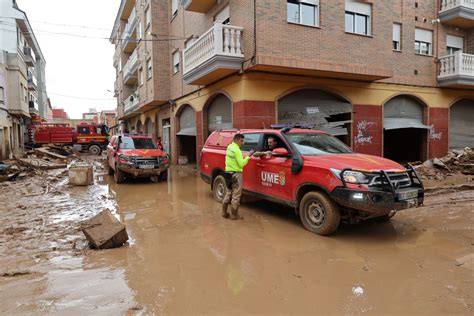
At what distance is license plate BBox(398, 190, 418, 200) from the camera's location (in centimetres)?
499

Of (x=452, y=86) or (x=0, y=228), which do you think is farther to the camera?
(x=452, y=86)

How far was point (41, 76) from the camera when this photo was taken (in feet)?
169

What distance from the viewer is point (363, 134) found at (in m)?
13.3

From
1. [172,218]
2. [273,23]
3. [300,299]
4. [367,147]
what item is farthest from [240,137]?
[367,147]

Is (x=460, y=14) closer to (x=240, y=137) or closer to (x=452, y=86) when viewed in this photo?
(x=452, y=86)

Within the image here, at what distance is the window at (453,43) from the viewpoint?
15555mm

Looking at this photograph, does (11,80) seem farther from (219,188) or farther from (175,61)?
(219,188)

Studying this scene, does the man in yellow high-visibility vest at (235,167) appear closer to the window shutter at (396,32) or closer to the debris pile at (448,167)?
the debris pile at (448,167)

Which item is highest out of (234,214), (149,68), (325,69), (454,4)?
(454,4)

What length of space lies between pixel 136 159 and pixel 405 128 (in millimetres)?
12316

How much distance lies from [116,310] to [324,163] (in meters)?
3.78

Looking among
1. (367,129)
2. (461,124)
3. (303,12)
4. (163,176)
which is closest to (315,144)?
(303,12)

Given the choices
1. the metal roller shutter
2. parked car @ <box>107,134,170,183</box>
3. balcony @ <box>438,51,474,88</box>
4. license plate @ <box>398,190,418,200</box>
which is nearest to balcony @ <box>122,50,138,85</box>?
parked car @ <box>107,134,170,183</box>

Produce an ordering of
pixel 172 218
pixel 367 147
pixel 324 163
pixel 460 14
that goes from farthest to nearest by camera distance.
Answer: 1. pixel 460 14
2. pixel 367 147
3. pixel 172 218
4. pixel 324 163
